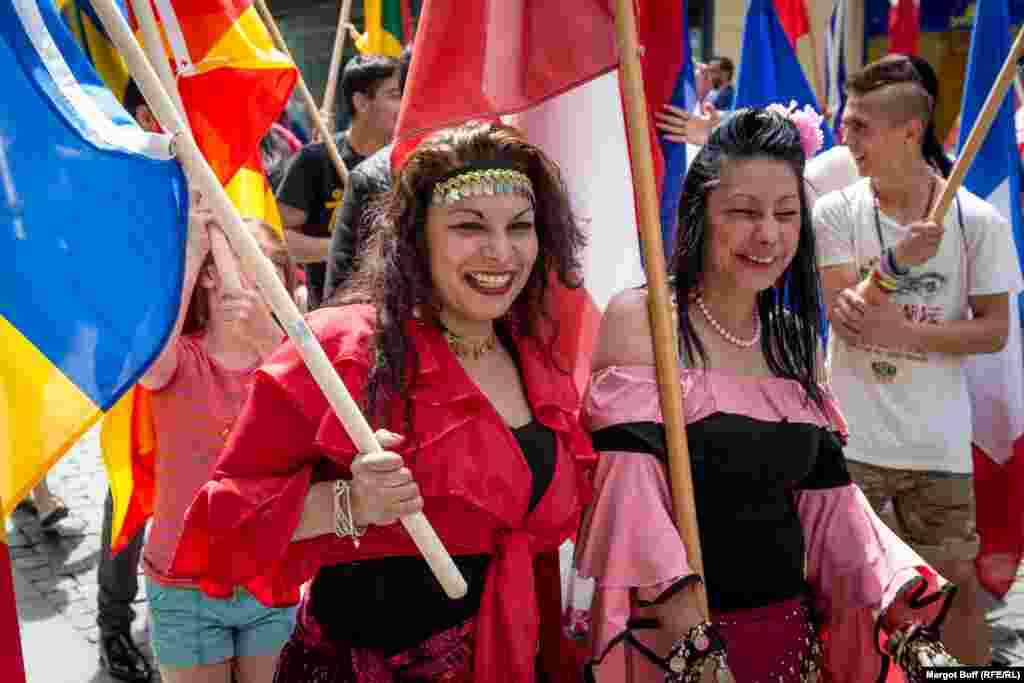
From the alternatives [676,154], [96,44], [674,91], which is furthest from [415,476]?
[96,44]

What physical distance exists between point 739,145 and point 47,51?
1379mm

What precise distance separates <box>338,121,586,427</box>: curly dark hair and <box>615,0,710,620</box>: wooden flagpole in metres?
0.17

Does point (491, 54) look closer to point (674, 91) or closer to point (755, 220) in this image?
point (755, 220)

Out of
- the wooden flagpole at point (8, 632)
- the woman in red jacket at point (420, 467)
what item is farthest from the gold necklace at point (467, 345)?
the wooden flagpole at point (8, 632)

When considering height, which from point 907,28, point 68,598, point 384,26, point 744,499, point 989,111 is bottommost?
point 68,598

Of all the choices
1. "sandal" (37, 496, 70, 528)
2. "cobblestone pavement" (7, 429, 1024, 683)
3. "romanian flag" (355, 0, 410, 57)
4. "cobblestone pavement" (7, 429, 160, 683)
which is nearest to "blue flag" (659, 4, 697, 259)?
"cobblestone pavement" (7, 429, 1024, 683)

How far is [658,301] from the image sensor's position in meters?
2.27

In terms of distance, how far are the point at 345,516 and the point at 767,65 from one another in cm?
414

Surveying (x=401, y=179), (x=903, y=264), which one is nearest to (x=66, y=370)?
(x=401, y=179)

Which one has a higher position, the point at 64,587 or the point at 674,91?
the point at 674,91

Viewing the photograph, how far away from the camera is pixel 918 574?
2.34 m

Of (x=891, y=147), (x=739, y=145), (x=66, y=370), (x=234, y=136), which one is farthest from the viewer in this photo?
(x=891, y=147)

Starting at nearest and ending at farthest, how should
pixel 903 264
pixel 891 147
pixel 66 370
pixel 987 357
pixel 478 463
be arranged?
1. pixel 66 370
2. pixel 478 463
3. pixel 903 264
4. pixel 891 147
5. pixel 987 357

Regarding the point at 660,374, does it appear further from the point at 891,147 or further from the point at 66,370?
the point at 891,147
